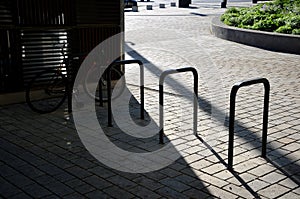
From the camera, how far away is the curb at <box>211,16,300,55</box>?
42.3ft

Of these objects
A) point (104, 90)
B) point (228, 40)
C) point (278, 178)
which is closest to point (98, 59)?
point (104, 90)

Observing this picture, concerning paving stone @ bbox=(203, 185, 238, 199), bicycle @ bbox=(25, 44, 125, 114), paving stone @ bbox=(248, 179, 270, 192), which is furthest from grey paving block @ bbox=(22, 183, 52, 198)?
bicycle @ bbox=(25, 44, 125, 114)

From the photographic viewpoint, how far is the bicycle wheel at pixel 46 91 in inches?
280

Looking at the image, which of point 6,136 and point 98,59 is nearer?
point 6,136

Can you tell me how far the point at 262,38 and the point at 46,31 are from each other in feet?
27.7

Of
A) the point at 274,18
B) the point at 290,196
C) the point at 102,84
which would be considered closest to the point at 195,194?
the point at 290,196

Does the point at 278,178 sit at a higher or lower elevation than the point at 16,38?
lower

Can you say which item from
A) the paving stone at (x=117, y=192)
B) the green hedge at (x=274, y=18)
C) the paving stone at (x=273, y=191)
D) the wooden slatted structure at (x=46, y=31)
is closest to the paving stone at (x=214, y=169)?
the paving stone at (x=273, y=191)

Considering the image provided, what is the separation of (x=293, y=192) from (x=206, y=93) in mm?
4211

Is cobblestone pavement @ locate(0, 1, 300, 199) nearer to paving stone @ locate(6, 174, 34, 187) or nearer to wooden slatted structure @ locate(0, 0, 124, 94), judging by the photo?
paving stone @ locate(6, 174, 34, 187)

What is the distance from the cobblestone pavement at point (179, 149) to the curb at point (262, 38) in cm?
313

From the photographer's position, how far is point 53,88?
24.2 feet

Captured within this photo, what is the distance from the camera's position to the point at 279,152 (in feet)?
17.4

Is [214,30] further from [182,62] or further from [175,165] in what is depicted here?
[175,165]
